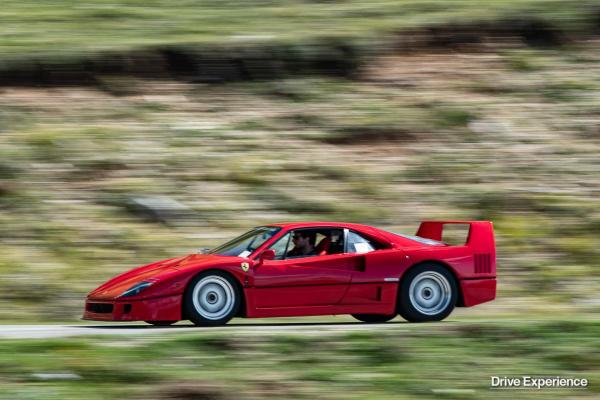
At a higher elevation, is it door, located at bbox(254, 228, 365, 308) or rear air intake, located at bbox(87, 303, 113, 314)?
door, located at bbox(254, 228, 365, 308)

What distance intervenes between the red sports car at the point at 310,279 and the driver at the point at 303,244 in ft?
0.03

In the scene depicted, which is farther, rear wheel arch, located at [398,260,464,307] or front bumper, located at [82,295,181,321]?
rear wheel arch, located at [398,260,464,307]

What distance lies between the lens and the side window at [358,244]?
10.6 metres

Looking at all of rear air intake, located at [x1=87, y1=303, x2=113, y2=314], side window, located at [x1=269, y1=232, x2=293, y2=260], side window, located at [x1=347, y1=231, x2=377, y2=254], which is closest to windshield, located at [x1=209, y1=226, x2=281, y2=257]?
side window, located at [x1=269, y1=232, x2=293, y2=260]

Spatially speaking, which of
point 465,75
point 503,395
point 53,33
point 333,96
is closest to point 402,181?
point 333,96

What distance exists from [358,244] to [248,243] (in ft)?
3.65

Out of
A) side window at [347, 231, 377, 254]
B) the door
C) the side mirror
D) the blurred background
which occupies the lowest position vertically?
the door

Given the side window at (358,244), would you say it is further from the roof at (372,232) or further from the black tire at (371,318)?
the black tire at (371,318)

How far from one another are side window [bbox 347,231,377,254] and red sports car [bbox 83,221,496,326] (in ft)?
0.03

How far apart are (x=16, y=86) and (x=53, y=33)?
202cm

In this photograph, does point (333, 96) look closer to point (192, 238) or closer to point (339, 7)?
point (339, 7)

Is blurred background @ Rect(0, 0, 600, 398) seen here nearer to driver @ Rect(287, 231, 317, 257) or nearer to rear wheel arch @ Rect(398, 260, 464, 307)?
rear wheel arch @ Rect(398, 260, 464, 307)

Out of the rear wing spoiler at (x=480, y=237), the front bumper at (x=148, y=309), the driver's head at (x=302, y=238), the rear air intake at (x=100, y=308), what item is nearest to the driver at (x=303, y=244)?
the driver's head at (x=302, y=238)

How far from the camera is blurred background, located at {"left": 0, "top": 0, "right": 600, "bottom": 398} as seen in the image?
14352 millimetres
